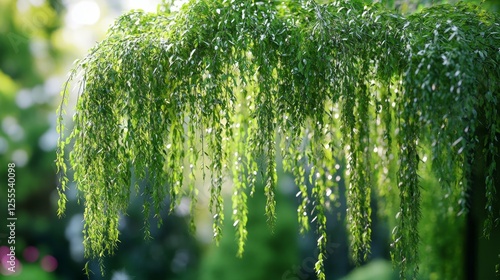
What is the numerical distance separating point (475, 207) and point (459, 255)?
96cm

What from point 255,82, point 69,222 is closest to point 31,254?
point 69,222

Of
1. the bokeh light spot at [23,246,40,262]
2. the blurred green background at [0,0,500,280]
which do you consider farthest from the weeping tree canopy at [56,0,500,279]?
the bokeh light spot at [23,246,40,262]

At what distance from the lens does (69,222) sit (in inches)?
316

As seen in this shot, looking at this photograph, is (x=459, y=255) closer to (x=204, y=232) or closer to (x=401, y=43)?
(x=401, y=43)

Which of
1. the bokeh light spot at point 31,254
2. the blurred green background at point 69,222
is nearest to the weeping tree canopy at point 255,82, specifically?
the blurred green background at point 69,222

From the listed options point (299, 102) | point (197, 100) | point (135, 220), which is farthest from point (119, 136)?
point (135, 220)

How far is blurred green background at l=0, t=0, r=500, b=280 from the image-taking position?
697 cm

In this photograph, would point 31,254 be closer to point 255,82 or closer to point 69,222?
point 69,222

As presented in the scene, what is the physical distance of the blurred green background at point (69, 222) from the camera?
22.9 feet

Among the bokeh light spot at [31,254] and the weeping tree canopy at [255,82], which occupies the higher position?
the weeping tree canopy at [255,82]

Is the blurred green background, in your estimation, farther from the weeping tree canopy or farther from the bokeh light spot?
the weeping tree canopy

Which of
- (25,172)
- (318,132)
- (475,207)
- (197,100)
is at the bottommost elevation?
(25,172)

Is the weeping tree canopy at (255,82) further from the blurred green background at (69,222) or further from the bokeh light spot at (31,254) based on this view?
the bokeh light spot at (31,254)

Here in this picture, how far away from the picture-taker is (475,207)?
480 cm
